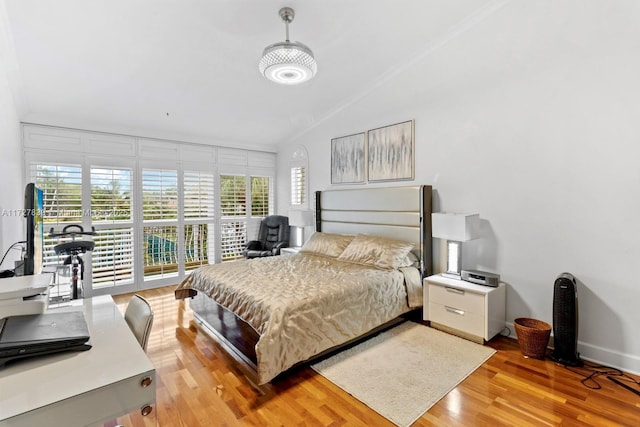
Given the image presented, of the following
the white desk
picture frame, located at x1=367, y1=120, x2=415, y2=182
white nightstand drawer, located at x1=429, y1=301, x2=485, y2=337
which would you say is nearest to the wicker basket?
white nightstand drawer, located at x1=429, y1=301, x2=485, y2=337

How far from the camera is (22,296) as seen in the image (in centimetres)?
133

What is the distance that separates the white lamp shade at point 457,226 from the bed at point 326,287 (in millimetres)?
396

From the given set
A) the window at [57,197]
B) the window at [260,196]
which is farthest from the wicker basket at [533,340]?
the window at [57,197]

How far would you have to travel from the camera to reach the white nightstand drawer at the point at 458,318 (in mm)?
2918

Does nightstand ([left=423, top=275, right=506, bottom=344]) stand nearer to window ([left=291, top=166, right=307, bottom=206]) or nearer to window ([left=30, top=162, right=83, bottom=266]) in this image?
window ([left=291, top=166, right=307, bottom=206])

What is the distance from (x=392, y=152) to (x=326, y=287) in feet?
7.23

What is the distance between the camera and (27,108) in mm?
3637

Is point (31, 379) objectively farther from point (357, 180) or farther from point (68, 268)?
point (357, 180)

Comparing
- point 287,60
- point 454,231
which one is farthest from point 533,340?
point 287,60

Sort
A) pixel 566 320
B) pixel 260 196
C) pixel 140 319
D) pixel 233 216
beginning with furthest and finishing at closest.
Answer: pixel 260 196
pixel 233 216
pixel 566 320
pixel 140 319

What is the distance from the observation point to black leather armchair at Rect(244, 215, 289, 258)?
5407mm

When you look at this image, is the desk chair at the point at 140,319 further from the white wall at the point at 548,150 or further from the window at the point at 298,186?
the window at the point at 298,186

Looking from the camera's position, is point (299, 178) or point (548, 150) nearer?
point (548, 150)

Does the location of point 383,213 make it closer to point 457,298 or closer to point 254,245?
point 457,298
